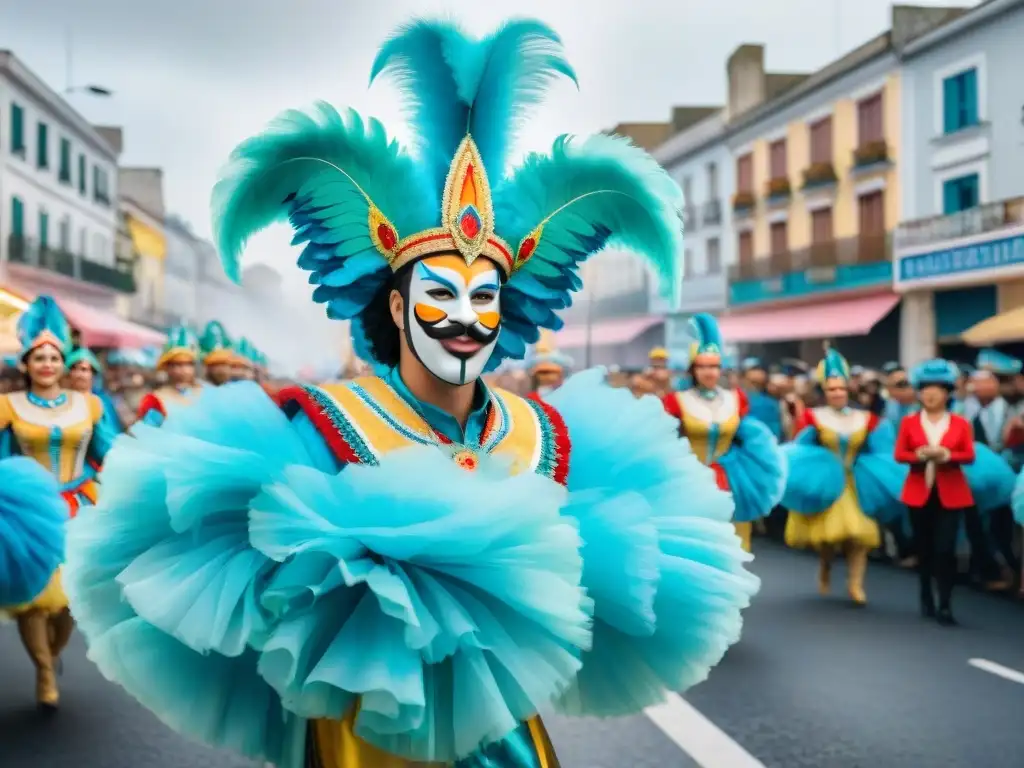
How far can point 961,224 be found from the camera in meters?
23.4

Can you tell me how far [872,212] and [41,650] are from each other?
25.8 m

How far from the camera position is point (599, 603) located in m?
2.79

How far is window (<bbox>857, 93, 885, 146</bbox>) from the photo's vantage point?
27969 mm

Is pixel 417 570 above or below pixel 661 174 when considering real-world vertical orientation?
below

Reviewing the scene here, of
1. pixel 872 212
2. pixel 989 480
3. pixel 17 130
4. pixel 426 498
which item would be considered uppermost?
pixel 17 130

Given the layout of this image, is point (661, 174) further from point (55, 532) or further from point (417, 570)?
point (55, 532)

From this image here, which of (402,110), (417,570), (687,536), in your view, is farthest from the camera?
(402,110)

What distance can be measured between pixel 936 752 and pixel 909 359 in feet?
72.0

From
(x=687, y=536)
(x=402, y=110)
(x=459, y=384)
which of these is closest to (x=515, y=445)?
(x=459, y=384)

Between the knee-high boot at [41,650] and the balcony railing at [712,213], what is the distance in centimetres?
3345

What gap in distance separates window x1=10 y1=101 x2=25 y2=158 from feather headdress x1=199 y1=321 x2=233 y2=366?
25.3 m

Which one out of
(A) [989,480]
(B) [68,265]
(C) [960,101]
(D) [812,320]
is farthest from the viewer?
(B) [68,265]

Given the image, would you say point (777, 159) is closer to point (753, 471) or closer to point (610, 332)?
point (610, 332)

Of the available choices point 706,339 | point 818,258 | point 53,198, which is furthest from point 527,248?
point 53,198
